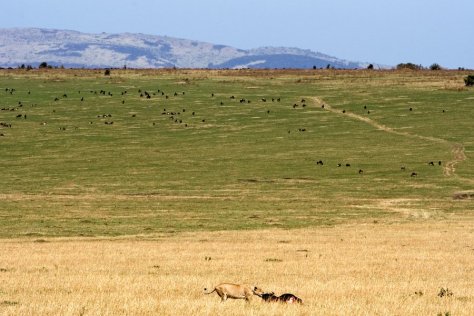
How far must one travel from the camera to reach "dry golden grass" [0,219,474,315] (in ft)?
65.6

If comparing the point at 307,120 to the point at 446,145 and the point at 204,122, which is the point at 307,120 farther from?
the point at 446,145

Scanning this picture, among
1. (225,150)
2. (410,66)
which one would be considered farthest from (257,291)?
(410,66)

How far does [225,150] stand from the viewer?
93.9m

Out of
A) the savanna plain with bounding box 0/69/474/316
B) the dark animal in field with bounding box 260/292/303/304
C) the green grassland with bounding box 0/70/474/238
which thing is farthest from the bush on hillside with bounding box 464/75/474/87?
the dark animal in field with bounding box 260/292/303/304

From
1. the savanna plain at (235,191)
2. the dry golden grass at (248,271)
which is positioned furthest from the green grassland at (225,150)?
the dry golden grass at (248,271)

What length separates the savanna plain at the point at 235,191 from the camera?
24.5 metres

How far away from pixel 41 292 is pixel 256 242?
64.2 ft

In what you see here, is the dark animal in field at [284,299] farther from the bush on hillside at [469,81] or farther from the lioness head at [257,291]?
the bush on hillside at [469,81]

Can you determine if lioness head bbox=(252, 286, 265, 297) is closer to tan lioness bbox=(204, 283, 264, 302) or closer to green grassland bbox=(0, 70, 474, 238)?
tan lioness bbox=(204, 283, 264, 302)

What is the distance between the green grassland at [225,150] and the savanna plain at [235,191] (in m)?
0.27

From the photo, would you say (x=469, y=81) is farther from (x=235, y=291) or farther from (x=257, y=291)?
(x=257, y=291)

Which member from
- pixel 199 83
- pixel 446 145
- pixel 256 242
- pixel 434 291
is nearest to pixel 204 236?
pixel 256 242

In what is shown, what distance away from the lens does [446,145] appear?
304 feet

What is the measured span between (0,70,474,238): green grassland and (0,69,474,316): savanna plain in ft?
0.89
